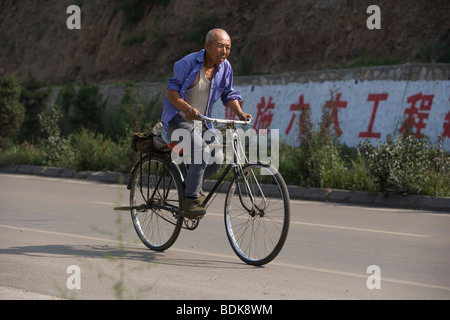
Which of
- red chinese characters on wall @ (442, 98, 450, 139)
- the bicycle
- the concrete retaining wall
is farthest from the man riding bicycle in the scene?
red chinese characters on wall @ (442, 98, 450, 139)

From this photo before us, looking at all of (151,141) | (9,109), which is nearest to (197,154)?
(151,141)

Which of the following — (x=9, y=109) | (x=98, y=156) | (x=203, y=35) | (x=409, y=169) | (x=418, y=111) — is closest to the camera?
(x=409, y=169)

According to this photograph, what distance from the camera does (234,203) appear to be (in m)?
7.10

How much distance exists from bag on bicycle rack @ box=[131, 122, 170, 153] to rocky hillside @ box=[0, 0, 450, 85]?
55.7 ft

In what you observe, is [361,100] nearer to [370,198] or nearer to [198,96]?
[370,198]

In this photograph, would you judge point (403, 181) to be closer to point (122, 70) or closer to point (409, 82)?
point (409, 82)

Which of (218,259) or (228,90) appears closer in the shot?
(218,259)

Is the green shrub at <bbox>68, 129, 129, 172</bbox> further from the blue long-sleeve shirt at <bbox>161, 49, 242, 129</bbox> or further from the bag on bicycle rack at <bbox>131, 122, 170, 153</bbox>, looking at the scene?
the blue long-sleeve shirt at <bbox>161, 49, 242, 129</bbox>

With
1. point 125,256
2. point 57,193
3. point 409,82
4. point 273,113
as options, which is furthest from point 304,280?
point 273,113

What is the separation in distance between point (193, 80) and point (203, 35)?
26678 millimetres

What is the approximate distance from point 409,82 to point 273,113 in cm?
421

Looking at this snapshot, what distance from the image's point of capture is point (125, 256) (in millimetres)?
7332

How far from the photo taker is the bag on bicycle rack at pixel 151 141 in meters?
7.67

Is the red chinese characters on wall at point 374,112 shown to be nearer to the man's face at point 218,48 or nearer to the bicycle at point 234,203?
the bicycle at point 234,203
